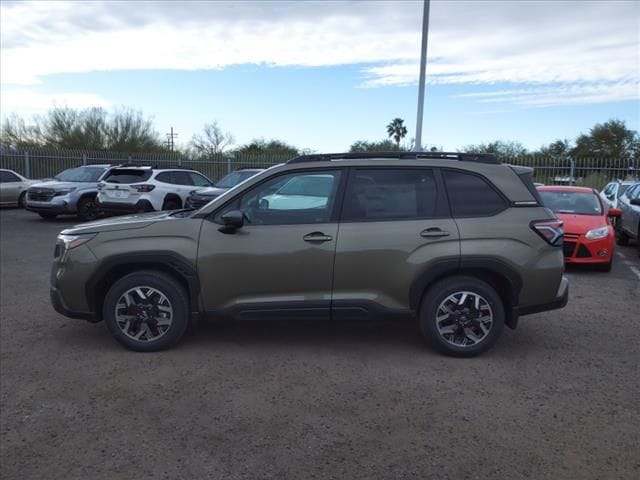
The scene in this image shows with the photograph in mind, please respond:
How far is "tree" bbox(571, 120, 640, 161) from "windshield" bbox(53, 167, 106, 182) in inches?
1294

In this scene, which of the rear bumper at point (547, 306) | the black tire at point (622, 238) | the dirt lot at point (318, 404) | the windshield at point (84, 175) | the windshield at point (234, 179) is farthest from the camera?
the windshield at point (84, 175)

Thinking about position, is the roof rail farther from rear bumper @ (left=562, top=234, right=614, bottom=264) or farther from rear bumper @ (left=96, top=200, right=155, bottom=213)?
rear bumper @ (left=96, top=200, right=155, bottom=213)

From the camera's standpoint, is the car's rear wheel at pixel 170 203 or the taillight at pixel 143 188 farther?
the car's rear wheel at pixel 170 203

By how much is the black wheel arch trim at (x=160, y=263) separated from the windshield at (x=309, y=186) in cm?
109

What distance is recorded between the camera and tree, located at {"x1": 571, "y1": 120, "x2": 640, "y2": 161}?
39.6 meters

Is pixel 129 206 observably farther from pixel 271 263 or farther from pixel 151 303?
pixel 271 263

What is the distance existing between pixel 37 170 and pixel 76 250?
25314 mm

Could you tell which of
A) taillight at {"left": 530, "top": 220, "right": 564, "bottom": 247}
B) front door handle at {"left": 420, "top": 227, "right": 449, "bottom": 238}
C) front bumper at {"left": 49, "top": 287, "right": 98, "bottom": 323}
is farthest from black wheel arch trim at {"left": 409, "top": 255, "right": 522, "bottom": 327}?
front bumper at {"left": 49, "top": 287, "right": 98, "bottom": 323}

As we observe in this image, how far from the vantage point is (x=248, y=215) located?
519cm

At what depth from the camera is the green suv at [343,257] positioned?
502 cm

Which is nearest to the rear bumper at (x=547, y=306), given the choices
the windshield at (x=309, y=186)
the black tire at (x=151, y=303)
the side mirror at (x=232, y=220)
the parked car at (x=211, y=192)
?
the windshield at (x=309, y=186)

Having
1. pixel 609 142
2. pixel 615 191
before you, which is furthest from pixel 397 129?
pixel 615 191

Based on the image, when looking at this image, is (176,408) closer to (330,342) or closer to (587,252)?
(330,342)

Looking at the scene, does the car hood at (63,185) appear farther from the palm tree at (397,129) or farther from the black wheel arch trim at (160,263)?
the palm tree at (397,129)
